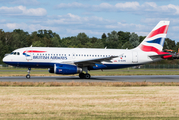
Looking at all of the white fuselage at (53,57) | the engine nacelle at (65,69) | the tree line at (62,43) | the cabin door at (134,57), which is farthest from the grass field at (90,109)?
the tree line at (62,43)

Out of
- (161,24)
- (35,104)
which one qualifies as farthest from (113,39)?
(35,104)

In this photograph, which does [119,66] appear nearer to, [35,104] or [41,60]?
[41,60]

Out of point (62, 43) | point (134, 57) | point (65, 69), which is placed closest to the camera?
point (65, 69)

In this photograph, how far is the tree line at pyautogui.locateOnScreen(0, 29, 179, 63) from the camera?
393ft

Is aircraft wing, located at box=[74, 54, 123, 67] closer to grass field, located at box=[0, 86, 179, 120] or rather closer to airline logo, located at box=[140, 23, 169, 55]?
airline logo, located at box=[140, 23, 169, 55]

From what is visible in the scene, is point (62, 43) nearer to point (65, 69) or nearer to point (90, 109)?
point (65, 69)

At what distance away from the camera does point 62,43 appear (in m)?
168

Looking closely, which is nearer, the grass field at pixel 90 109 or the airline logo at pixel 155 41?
the grass field at pixel 90 109

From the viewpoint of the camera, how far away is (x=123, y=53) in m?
37.7

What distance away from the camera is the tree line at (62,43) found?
119875 mm

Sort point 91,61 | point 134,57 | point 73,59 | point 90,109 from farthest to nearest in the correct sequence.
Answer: point 134,57 → point 73,59 → point 91,61 → point 90,109

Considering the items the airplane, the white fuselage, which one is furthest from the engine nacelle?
the white fuselage

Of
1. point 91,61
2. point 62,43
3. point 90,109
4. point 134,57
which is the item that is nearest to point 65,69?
point 91,61

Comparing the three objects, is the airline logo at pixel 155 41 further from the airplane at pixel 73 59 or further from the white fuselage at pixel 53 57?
the white fuselage at pixel 53 57
